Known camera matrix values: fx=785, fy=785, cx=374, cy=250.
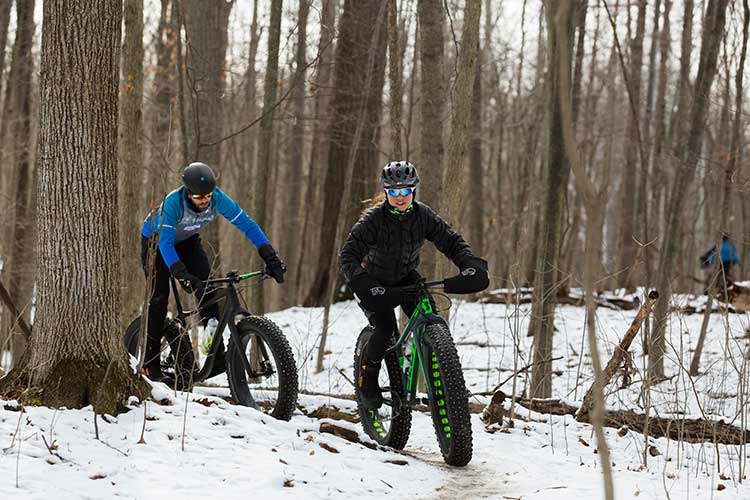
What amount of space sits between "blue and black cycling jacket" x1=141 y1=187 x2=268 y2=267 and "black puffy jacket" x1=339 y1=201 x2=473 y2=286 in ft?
3.32

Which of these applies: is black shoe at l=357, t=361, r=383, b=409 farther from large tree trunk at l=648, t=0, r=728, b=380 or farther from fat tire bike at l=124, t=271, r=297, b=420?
large tree trunk at l=648, t=0, r=728, b=380

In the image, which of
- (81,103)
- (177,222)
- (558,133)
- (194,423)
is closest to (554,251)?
(558,133)

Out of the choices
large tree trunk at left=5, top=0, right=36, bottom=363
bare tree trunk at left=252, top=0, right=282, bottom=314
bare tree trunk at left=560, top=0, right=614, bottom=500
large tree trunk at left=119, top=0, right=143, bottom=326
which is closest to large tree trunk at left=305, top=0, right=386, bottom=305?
bare tree trunk at left=252, top=0, right=282, bottom=314

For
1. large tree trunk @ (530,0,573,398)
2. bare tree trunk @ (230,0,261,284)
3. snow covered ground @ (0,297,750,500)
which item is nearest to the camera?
snow covered ground @ (0,297,750,500)

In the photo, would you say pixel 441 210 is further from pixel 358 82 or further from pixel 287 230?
pixel 287 230

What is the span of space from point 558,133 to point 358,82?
6476 millimetres

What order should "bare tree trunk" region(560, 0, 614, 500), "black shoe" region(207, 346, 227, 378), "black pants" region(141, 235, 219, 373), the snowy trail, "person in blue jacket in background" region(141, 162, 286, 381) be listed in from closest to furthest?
"bare tree trunk" region(560, 0, 614, 500) → the snowy trail → "person in blue jacket in background" region(141, 162, 286, 381) → "black shoe" region(207, 346, 227, 378) → "black pants" region(141, 235, 219, 373)

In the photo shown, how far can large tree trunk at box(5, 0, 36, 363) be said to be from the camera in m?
14.9

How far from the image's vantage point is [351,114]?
47.3ft

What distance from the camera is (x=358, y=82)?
47.1 ft

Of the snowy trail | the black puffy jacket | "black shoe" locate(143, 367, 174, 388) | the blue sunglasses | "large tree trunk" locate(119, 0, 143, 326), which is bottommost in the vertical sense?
the snowy trail

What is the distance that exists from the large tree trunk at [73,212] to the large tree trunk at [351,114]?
8.08 metres

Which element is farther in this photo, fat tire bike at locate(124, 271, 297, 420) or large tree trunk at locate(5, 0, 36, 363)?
large tree trunk at locate(5, 0, 36, 363)

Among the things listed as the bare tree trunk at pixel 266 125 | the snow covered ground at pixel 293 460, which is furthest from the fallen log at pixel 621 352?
the bare tree trunk at pixel 266 125
